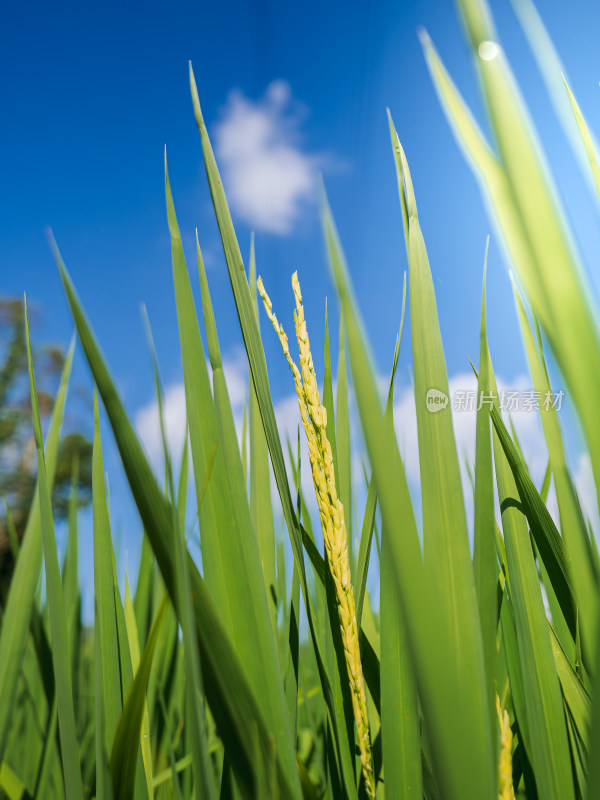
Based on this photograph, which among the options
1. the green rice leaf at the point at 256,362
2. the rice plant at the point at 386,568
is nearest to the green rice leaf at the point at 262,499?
the rice plant at the point at 386,568

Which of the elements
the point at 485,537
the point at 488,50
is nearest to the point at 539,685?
the point at 485,537

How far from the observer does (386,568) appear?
1.05 ft

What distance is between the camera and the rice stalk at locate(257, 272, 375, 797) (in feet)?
0.90

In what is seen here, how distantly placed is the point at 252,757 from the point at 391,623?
0.10 metres

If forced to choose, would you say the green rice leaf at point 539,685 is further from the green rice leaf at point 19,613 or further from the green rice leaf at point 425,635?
the green rice leaf at point 19,613

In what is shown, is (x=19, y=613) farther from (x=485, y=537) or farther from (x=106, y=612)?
(x=485, y=537)

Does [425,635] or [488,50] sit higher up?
[488,50]

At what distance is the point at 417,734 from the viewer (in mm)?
278

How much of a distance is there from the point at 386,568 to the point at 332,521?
57 millimetres

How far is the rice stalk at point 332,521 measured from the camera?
0.90ft

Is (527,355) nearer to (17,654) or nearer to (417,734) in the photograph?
(417,734)

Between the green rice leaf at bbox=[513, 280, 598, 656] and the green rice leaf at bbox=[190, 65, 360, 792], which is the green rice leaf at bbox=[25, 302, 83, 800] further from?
the green rice leaf at bbox=[513, 280, 598, 656]

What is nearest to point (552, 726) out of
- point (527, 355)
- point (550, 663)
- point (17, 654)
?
point (550, 663)

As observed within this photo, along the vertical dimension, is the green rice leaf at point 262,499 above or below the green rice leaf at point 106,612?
above
